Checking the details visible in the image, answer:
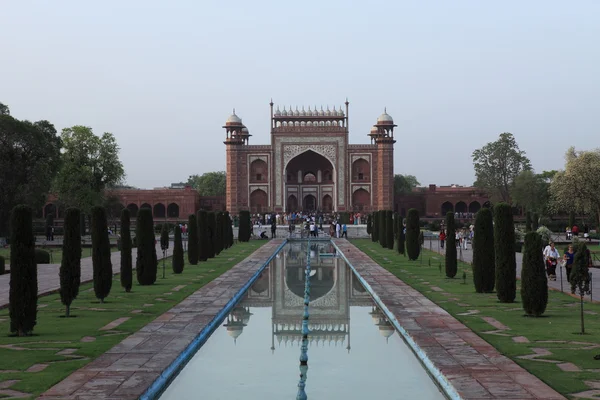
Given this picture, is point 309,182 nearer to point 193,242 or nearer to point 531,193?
point 531,193

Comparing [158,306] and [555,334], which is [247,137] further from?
[555,334]

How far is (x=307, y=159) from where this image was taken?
50.0 metres

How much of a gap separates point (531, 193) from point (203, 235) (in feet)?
85.8

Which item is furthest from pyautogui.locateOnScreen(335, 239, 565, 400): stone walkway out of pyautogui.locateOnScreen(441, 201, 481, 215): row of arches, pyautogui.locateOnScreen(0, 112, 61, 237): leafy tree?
pyautogui.locateOnScreen(441, 201, 481, 215): row of arches

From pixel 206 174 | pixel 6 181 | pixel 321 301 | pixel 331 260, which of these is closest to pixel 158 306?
pixel 321 301

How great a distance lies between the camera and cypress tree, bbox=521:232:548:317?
30.4 ft

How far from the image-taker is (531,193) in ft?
136

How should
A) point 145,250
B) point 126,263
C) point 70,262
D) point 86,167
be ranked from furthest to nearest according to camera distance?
point 86,167
point 145,250
point 126,263
point 70,262

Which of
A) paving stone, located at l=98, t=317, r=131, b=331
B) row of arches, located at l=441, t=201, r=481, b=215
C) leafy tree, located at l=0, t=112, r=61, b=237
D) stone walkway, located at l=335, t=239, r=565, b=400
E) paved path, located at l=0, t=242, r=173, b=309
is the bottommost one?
stone walkway, located at l=335, t=239, r=565, b=400

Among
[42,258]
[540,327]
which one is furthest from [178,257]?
[540,327]

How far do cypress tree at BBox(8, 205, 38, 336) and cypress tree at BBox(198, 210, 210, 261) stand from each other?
11151 mm

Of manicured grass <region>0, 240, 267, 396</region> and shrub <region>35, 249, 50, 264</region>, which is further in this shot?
shrub <region>35, 249, 50, 264</region>

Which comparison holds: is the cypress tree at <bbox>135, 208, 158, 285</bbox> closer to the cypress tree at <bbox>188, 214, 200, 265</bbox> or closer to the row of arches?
the cypress tree at <bbox>188, 214, 200, 265</bbox>

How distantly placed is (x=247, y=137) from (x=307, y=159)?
159 inches
